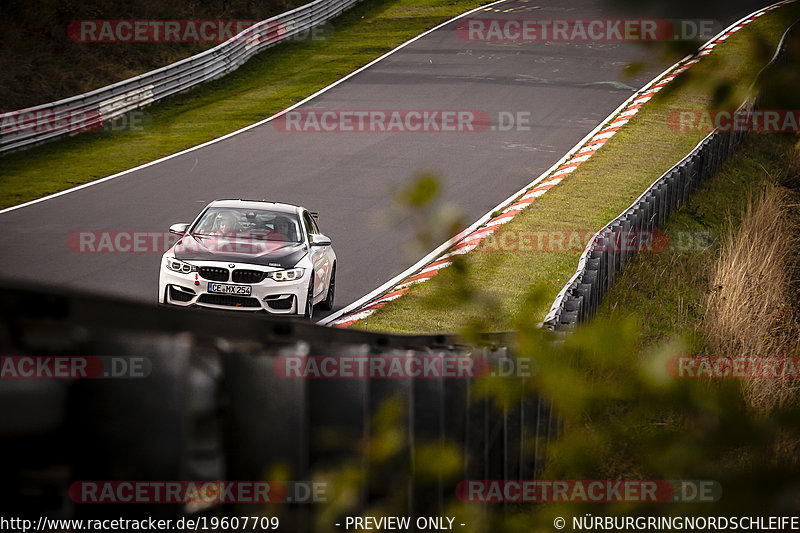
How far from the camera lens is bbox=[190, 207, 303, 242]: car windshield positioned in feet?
40.3

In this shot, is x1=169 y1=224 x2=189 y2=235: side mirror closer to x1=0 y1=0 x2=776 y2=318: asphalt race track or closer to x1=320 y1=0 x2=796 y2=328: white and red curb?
x1=0 y1=0 x2=776 y2=318: asphalt race track

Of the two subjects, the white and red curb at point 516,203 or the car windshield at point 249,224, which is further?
the car windshield at point 249,224

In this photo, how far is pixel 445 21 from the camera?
139 feet

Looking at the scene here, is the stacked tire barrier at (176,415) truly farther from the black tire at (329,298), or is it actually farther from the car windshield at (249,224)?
the black tire at (329,298)

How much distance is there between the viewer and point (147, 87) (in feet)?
93.9

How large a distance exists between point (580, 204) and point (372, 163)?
670 centimetres

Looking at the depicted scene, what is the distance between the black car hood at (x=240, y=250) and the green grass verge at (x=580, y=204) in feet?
4.54

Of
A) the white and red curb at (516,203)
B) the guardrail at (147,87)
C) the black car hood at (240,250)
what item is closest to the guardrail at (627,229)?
the white and red curb at (516,203)

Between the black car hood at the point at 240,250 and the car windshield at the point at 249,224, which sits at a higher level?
the car windshield at the point at 249,224

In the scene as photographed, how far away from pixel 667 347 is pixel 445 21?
42324mm

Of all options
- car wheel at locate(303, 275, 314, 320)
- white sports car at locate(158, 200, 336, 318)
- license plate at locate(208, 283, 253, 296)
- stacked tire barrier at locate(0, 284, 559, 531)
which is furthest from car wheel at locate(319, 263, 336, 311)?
stacked tire barrier at locate(0, 284, 559, 531)

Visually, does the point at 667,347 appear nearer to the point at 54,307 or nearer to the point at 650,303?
the point at 54,307

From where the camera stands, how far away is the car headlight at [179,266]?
11.4m

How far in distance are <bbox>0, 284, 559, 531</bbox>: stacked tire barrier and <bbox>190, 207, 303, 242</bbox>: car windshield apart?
30.8 feet
